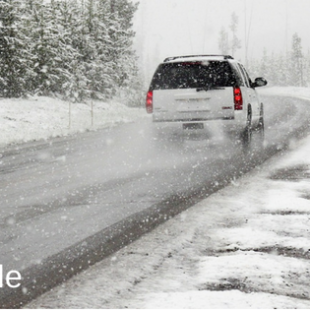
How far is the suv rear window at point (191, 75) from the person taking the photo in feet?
40.9

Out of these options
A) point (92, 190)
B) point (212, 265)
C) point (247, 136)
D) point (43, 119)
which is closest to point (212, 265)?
point (212, 265)

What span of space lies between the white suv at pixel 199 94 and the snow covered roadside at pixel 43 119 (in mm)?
5320

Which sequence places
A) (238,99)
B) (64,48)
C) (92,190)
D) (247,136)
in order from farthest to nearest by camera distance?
(64,48) → (247,136) → (238,99) → (92,190)

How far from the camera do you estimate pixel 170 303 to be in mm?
3707

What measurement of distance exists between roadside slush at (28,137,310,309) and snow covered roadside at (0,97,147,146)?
10.8 m

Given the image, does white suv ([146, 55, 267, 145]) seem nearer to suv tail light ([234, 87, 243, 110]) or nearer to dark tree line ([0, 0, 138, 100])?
suv tail light ([234, 87, 243, 110])

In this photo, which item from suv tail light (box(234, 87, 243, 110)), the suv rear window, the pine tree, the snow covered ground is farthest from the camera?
the pine tree

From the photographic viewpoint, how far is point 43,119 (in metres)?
25.9

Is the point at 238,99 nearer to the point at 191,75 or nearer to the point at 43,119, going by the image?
the point at 191,75

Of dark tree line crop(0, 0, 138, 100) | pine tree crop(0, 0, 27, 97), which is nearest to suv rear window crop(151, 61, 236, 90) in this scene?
pine tree crop(0, 0, 27, 97)

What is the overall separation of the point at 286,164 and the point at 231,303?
701 centimetres

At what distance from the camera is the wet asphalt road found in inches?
196

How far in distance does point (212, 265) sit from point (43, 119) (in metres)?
22.3

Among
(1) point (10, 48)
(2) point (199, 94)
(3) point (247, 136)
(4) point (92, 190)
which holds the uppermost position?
(1) point (10, 48)
